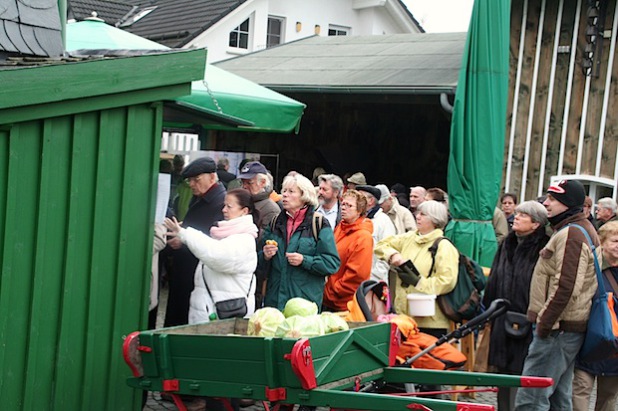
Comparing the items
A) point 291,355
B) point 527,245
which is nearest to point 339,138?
point 527,245

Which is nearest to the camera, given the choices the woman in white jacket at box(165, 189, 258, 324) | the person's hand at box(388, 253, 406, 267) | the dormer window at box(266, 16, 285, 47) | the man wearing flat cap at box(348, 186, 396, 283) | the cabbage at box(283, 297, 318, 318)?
the cabbage at box(283, 297, 318, 318)

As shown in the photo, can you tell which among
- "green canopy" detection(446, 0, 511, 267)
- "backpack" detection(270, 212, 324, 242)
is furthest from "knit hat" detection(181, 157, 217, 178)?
"green canopy" detection(446, 0, 511, 267)

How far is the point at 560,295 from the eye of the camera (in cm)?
724

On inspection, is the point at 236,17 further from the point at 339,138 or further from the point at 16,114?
the point at 16,114

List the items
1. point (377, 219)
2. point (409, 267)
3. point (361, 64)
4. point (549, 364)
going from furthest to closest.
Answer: point (361, 64), point (377, 219), point (409, 267), point (549, 364)

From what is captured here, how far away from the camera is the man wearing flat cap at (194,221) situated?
26.2 feet

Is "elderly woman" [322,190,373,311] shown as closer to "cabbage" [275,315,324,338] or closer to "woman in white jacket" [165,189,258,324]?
"woman in white jacket" [165,189,258,324]

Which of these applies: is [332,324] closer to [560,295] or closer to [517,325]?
[560,295]

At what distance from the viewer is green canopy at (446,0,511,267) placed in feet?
39.5

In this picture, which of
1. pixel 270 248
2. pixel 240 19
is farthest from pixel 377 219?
pixel 240 19

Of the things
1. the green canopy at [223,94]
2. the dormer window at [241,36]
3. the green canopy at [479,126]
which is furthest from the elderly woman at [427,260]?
the dormer window at [241,36]

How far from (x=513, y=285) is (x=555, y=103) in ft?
22.4

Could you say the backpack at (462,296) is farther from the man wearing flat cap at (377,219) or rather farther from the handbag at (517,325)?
the man wearing flat cap at (377,219)

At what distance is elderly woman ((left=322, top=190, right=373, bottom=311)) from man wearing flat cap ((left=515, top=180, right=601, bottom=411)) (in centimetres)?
145
